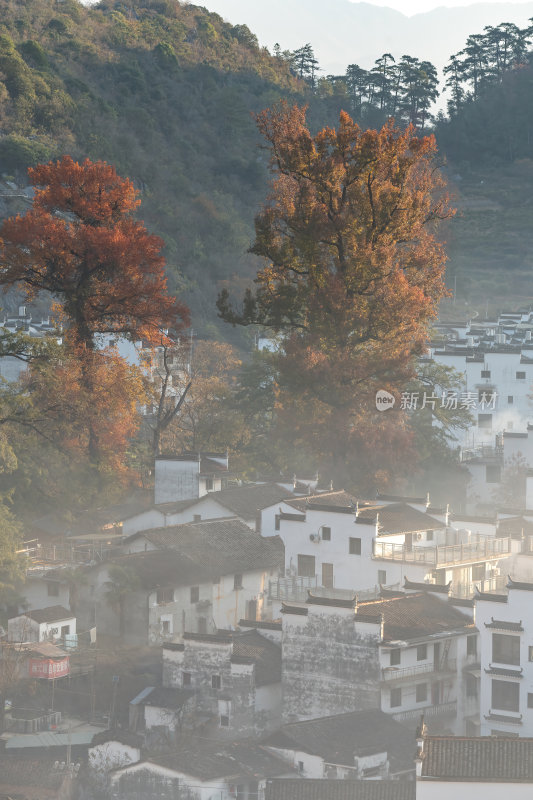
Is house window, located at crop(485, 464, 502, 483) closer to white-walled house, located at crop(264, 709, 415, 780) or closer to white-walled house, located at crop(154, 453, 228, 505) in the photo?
white-walled house, located at crop(154, 453, 228, 505)

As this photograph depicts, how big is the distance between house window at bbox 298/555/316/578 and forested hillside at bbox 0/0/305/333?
4233 cm

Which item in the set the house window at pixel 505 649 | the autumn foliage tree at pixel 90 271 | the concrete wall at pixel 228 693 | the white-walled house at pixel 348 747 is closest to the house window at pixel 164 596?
the concrete wall at pixel 228 693

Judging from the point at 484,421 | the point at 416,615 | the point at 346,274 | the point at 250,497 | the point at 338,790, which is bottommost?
the point at 338,790

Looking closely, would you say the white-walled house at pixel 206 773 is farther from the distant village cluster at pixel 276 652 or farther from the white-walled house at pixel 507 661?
the white-walled house at pixel 507 661

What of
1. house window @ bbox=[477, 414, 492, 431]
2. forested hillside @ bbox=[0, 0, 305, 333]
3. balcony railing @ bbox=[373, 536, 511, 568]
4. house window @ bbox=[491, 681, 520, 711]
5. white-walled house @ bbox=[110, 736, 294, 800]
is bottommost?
white-walled house @ bbox=[110, 736, 294, 800]

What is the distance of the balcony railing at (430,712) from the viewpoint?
27481 mm

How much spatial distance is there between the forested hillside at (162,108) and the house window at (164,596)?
133ft

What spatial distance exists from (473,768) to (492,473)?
26.2 meters

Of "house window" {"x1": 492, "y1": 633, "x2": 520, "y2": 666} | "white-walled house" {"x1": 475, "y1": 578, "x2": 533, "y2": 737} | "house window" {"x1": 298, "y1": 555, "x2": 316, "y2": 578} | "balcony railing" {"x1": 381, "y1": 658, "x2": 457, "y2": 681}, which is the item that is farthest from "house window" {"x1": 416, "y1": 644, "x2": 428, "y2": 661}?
"house window" {"x1": 298, "y1": 555, "x2": 316, "y2": 578}

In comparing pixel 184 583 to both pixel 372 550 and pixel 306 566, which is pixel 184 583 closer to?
pixel 306 566

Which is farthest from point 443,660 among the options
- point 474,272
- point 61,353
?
point 474,272

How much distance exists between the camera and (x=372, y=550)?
31.2 metres

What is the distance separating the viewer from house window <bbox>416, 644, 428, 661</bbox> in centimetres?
2770

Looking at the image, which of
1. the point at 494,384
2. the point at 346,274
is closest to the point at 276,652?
the point at 346,274
